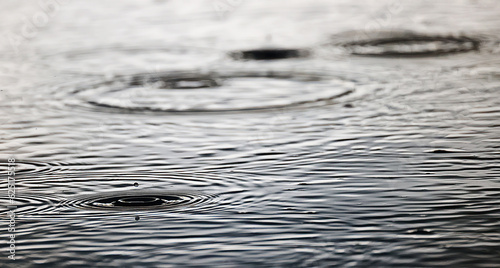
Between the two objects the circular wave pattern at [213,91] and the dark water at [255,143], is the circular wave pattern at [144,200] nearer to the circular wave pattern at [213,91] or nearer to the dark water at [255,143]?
the dark water at [255,143]

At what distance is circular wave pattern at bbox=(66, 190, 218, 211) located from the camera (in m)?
4.20

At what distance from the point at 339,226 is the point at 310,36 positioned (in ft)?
18.8

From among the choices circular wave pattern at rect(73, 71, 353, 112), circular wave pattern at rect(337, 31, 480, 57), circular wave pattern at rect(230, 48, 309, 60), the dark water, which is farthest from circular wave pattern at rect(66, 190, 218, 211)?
circular wave pattern at rect(337, 31, 480, 57)

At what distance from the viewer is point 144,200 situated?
4293 millimetres

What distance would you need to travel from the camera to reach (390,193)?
4.28 metres

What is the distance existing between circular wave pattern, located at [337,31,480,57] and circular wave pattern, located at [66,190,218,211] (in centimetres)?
415

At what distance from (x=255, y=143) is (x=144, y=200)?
1.25 metres

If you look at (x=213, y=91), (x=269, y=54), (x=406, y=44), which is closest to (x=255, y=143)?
(x=213, y=91)

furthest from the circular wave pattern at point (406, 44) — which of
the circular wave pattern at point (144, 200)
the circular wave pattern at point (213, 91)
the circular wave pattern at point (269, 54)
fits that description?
the circular wave pattern at point (144, 200)

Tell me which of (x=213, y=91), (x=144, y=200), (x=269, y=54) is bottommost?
(x=144, y=200)

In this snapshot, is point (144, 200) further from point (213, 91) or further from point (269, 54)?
point (269, 54)

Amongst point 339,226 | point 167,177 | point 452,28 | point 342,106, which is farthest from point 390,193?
point 452,28

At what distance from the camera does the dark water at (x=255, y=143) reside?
3652mm

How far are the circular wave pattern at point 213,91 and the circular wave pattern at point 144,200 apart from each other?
2.00m
